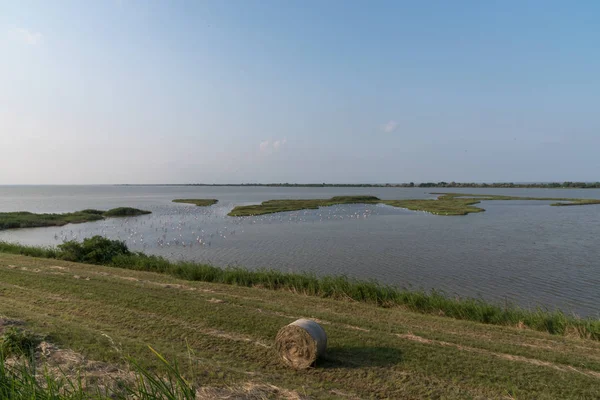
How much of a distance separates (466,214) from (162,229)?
134 ft

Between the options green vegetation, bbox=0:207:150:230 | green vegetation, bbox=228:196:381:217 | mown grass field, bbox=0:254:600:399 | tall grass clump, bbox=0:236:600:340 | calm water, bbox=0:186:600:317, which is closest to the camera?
mown grass field, bbox=0:254:600:399

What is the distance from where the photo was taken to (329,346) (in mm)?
8641

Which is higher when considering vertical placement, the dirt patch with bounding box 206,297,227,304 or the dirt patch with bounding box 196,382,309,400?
the dirt patch with bounding box 196,382,309,400

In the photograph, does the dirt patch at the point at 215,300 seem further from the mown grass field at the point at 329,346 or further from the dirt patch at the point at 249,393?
the dirt patch at the point at 249,393

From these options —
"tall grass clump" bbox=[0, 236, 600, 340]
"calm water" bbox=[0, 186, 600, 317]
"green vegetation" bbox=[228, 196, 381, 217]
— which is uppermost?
"green vegetation" bbox=[228, 196, 381, 217]

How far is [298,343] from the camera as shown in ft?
25.2

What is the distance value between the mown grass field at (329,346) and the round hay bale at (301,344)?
9.9 inches

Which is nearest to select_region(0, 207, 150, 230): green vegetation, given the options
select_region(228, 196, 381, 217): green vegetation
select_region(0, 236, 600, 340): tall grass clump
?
select_region(228, 196, 381, 217): green vegetation

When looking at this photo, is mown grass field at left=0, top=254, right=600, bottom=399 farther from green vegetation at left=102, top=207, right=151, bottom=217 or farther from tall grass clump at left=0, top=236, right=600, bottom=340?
green vegetation at left=102, top=207, right=151, bottom=217

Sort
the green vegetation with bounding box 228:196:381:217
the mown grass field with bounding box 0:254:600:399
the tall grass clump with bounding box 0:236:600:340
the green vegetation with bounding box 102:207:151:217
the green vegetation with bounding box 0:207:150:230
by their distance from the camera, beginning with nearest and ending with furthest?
the mown grass field with bounding box 0:254:600:399 → the tall grass clump with bounding box 0:236:600:340 → the green vegetation with bounding box 0:207:150:230 → the green vegetation with bounding box 228:196:381:217 → the green vegetation with bounding box 102:207:151:217

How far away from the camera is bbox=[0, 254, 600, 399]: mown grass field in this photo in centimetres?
695

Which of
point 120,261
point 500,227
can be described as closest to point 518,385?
point 120,261

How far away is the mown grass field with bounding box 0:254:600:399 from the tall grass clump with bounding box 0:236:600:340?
85cm

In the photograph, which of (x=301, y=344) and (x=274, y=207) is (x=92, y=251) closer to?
(x=301, y=344)
